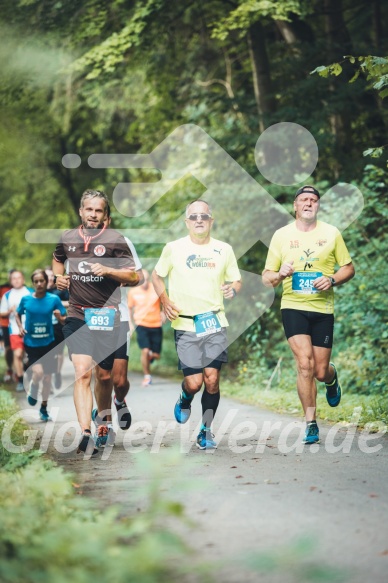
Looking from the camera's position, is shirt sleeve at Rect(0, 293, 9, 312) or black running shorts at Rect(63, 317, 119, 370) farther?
shirt sleeve at Rect(0, 293, 9, 312)

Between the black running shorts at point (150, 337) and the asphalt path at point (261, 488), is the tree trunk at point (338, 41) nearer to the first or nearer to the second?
the black running shorts at point (150, 337)

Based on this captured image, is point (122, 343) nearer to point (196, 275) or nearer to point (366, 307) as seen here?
point (196, 275)

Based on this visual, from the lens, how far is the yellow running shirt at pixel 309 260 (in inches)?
344

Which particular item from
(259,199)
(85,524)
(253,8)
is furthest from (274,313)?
(85,524)

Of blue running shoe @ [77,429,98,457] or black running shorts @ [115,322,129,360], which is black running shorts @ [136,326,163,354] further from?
blue running shoe @ [77,429,98,457]

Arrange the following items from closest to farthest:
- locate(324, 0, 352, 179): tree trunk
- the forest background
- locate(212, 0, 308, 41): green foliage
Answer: the forest background → locate(212, 0, 308, 41): green foliage → locate(324, 0, 352, 179): tree trunk

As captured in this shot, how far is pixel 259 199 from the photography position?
1688cm

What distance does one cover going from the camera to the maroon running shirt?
8586 millimetres

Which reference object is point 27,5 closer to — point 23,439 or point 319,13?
point 319,13

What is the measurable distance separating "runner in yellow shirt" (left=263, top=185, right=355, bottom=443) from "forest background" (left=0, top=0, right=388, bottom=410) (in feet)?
10.4

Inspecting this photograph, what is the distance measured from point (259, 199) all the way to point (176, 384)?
3751mm

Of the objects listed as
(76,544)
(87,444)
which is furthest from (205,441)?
(76,544)

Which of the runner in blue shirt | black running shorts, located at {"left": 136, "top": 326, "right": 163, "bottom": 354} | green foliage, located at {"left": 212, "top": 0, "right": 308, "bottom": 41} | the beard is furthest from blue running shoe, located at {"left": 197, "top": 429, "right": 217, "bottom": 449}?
black running shorts, located at {"left": 136, "top": 326, "right": 163, "bottom": 354}

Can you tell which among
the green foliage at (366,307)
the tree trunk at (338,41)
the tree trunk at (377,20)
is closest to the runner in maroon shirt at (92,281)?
the green foliage at (366,307)
